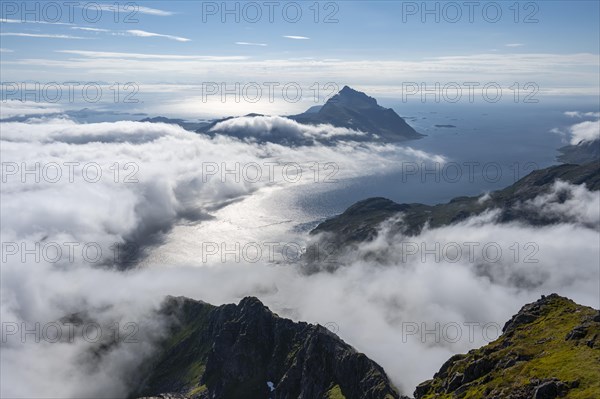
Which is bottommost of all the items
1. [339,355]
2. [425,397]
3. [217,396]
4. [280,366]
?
[217,396]

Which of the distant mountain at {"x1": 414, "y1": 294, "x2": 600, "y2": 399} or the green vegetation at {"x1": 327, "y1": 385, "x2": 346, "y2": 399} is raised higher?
the distant mountain at {"x1": 414, "y1": 294, "x2": 600, "y2": 399}

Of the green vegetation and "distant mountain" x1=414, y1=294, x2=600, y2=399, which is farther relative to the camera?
the green vegetation

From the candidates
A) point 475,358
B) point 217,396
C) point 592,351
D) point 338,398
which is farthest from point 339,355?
point 592,351

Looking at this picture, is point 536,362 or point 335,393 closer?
point 536,362

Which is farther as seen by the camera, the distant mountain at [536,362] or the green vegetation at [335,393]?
the green vegetation at [335,393]

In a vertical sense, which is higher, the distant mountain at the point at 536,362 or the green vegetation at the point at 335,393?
the distant mountain at the point at 536,362

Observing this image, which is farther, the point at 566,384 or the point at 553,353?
the point at 553,353

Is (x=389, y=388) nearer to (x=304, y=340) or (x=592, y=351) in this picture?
(x=304, y=340)

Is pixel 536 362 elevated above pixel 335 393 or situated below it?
above
